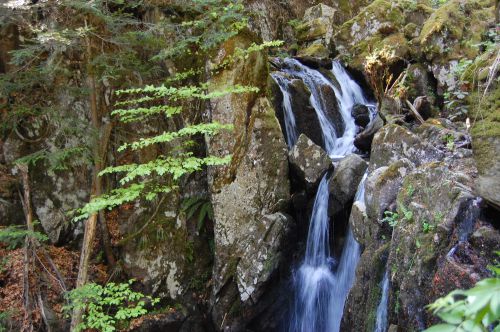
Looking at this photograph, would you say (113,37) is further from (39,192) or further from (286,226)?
(286,226)

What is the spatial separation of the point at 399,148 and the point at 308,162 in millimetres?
1865

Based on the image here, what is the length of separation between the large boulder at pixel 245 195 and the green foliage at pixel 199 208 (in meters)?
0.48

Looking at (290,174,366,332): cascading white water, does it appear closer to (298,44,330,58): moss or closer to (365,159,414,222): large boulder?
(365,159,414,222): large boulder

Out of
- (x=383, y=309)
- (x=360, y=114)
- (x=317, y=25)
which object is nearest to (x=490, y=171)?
(x=383, y=309)

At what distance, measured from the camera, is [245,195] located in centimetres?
732

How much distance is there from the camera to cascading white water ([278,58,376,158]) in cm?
906

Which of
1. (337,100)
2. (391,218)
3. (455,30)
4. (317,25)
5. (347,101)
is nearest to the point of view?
(391,218)

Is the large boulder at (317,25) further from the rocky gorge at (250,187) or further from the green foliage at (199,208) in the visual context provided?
the green foliage at (199,208)

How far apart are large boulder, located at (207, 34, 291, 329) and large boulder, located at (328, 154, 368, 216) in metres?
0.95

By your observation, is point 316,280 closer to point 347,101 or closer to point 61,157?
point 61,157

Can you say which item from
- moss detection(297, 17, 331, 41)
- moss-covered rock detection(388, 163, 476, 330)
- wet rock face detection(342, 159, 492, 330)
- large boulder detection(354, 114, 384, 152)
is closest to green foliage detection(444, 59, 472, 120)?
large boulder detection(354, 114, 384, 152)

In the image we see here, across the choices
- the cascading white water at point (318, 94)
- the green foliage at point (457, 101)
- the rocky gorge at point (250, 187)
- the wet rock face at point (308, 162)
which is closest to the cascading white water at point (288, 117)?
the rocky gorge at point (250, 187)

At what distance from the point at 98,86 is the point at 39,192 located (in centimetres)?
265

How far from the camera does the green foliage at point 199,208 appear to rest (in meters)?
7.81
